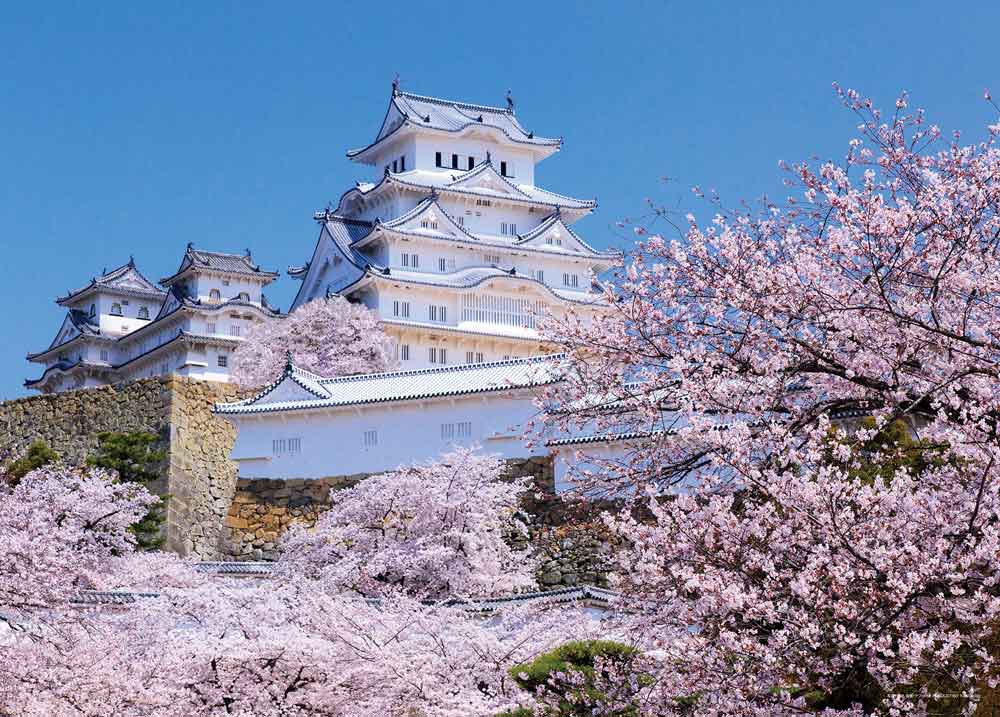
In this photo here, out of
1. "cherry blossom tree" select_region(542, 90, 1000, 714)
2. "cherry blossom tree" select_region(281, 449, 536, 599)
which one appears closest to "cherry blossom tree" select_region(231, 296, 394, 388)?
"cherry blossom tree" select_region(281, 449, 536, 599)

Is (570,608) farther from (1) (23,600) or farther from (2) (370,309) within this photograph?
(2) (370,309)

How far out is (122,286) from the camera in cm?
5000

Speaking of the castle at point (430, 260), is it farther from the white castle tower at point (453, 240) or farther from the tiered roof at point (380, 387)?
the tiered roof at point (380, 387)

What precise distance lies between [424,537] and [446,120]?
83.3ft

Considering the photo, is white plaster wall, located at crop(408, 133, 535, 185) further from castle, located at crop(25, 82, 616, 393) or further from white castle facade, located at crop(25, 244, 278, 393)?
white castle facade, located at crop(25, 244, 278, 393)

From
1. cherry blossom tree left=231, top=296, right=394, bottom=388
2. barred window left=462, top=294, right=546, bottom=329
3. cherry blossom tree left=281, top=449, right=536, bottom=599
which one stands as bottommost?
cherry blossom tree left=281, top=449, right=536, bottom=599

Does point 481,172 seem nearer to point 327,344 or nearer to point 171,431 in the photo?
point 327,344

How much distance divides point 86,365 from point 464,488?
31660 mm

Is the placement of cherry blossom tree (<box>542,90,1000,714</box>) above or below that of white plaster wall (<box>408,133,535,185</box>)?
below

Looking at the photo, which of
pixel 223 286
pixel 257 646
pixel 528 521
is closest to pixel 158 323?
pixel 223 286

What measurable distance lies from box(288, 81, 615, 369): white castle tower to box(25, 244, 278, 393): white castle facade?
469 cm

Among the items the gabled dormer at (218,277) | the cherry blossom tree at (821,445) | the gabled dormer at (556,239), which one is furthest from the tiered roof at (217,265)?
the cherry blossom tree at (821,445)

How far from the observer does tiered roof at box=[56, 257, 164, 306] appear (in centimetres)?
4950

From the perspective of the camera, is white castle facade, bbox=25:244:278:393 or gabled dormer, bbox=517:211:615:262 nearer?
gabled dormer, bbox=517:211:615:262
